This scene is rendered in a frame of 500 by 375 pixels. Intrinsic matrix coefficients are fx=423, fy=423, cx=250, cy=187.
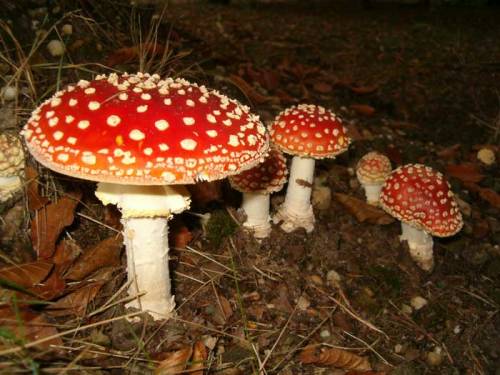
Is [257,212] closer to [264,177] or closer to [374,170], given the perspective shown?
[264,177]

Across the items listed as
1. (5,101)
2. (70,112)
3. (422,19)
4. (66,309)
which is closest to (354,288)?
(66,309)

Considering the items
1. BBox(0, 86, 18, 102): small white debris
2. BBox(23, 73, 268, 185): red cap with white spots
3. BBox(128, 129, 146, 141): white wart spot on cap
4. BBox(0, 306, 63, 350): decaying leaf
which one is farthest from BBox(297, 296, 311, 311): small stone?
BBox(0, 86, 18, 102): small white debris

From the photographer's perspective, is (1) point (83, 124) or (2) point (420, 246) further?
(2) point (420, 246)

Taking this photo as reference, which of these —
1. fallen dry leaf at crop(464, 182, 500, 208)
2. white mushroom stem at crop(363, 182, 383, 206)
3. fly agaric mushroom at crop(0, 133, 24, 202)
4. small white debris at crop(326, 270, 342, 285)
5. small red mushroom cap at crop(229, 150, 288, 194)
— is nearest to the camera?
fly agaric mushroom at crop(0, 133, 24, 202)

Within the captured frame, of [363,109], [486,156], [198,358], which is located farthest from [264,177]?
[486,156]

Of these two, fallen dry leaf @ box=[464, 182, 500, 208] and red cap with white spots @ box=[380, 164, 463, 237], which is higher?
red cap with white spots @ box=[380, 164, 463, 237]

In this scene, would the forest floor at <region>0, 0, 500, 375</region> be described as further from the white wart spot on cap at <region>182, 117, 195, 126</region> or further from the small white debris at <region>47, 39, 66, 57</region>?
the white wart spot on cap at <region>182, 117, 195, 126</region>
